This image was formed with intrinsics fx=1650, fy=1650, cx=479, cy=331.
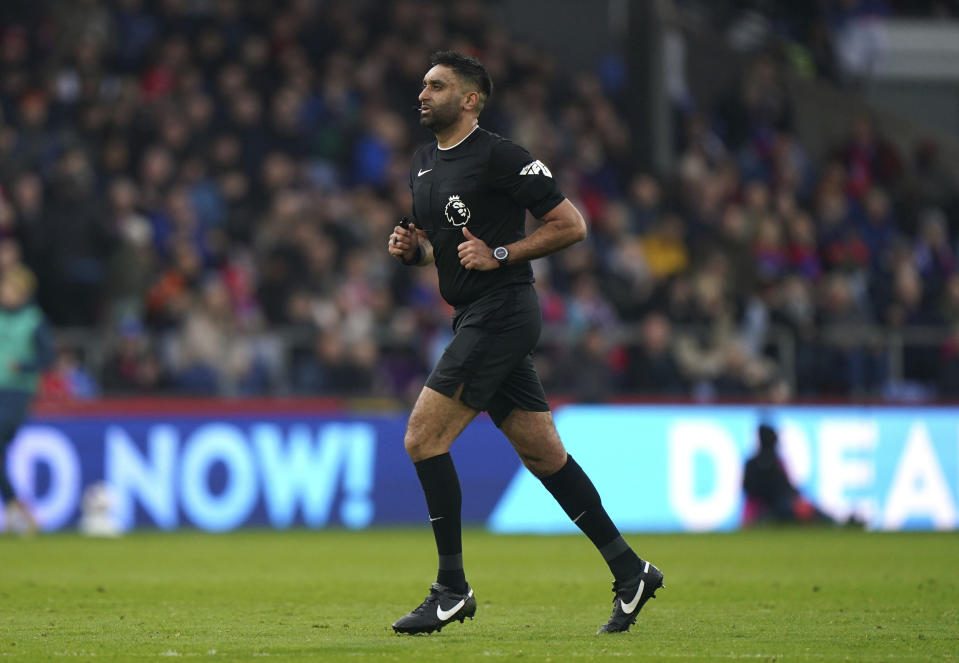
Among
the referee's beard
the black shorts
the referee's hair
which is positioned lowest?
the black shorts

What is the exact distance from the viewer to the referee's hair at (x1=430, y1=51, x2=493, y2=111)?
7793mm

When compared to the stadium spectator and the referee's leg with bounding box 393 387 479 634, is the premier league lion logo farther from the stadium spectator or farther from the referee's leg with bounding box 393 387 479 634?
the stadium spectator

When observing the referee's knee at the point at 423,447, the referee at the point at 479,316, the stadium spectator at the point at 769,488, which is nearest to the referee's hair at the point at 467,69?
the referee at the point at 479,316

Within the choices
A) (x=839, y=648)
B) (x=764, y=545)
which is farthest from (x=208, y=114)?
(x=839, y=648)

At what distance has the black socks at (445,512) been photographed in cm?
758

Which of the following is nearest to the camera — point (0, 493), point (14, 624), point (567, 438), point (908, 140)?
point (14, 624)

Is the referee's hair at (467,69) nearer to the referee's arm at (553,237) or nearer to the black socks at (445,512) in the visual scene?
the referee's arm at (553,237)

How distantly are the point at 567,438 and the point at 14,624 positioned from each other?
993cm

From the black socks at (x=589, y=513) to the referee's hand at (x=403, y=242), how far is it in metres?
1.25

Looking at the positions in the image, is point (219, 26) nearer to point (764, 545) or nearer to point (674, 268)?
point (674, 268)

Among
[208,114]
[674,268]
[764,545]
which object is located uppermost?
[208,114]

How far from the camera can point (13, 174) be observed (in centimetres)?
1819

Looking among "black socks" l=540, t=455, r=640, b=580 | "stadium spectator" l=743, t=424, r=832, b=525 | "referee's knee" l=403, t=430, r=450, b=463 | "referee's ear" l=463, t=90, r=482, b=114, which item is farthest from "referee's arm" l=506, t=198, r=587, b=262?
"stadium spectator" l=743, t=424, r=832, b=525

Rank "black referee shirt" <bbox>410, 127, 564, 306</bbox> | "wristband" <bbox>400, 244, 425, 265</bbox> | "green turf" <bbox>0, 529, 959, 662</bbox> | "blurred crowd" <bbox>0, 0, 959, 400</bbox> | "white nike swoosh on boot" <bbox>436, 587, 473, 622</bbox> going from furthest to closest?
"blurred crowd" <bbox>0, 0, 959, 400</bbox>
"wristband" <bbox>400, 244, 425, 265</bbox>
"black referee shirt" <bbox>410, 127, 564, 306</bbox>
"white nike swoosh on boot" <bbox>436, 587, 473, 622</bbox>
"green turf" <bbox>0, 529, 959, 662</bbox>
